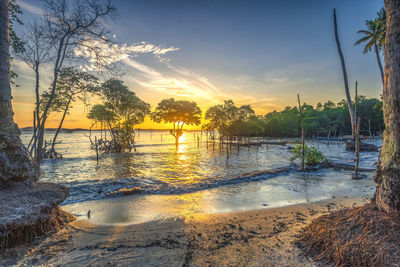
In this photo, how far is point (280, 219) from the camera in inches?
197

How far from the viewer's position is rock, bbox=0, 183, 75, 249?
321 centimetres

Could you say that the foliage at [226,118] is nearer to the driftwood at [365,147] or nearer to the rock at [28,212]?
the driftwood at [365,147]

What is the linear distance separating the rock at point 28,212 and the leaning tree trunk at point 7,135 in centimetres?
30

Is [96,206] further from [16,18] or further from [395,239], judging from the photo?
[16,18]

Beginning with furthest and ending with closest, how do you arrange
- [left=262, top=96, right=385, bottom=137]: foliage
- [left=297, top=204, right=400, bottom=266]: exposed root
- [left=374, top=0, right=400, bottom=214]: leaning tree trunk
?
[left=262, top=96, right=385, bottom=137]: foliage < [left=374, top=0, right=400, bottom=214]: leaning tree trunk < [left=297, top=204, right=400, bottom=266]: exposed root

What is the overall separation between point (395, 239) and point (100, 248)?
4902 millimetres

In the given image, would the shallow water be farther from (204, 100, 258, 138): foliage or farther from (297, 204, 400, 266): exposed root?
(204, 100, 258, 138): foliage

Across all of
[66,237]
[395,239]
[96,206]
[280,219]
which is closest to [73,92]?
[96,206]

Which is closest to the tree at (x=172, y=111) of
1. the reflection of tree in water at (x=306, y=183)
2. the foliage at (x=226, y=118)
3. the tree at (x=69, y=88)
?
the foliage at (x=226, y=118)

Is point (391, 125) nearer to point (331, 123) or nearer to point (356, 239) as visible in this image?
point (356, 239)

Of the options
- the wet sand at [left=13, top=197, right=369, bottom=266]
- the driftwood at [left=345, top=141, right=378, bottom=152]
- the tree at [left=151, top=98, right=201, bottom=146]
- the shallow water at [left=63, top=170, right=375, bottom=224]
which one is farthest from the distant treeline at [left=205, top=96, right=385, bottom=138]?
the wet sand at [left=13, top=197, right=369, bottom=266]

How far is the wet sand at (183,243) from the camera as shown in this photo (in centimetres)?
313

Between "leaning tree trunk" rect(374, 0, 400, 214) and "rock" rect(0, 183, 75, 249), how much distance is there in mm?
6465

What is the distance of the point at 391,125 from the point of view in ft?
10.3
